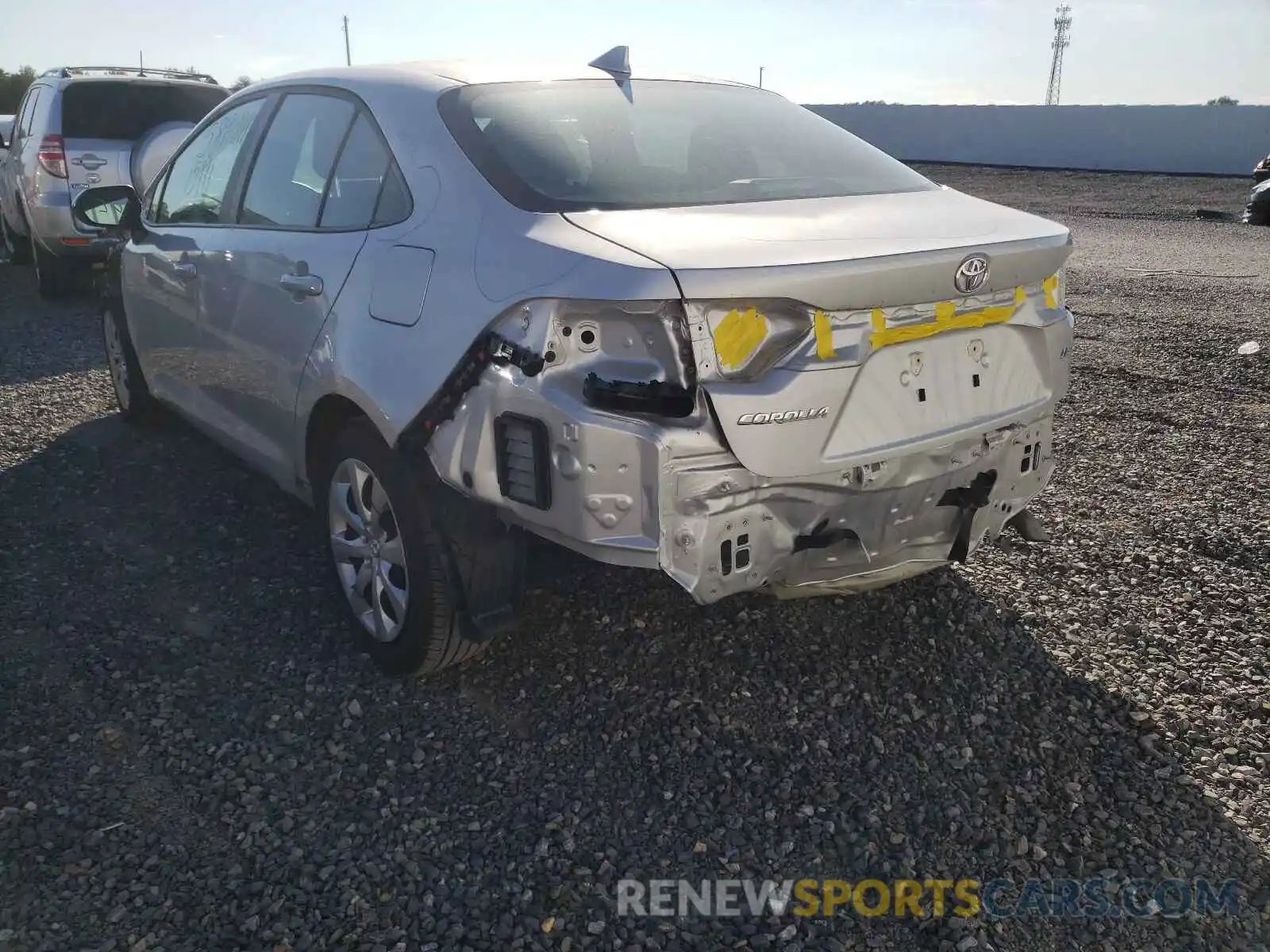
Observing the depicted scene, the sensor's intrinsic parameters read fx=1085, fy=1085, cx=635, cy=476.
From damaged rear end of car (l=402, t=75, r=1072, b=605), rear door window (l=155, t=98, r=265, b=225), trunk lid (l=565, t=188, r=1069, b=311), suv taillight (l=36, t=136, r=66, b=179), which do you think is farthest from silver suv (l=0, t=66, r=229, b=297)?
trunk lid (l=565, t=188, r=1069, b=311)

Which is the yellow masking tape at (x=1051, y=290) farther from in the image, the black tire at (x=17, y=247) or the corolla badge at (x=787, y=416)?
the black tire at (x=17, y=247)

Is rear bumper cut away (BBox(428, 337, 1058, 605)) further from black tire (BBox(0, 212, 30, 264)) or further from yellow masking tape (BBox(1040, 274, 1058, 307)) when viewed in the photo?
black tire (BBox(0, 212, 30, 264))

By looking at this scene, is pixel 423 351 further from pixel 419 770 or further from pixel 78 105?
pixel 78 105

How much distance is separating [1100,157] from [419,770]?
35.1 m

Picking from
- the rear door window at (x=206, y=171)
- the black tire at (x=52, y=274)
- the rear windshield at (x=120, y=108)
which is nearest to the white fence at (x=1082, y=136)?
the rear windshield at (x=120, y=108)

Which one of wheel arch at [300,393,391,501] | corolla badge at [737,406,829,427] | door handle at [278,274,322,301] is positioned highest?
door handle at [278,274,322,301]

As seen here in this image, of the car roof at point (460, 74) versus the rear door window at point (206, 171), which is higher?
the car roof at point (460, 74)

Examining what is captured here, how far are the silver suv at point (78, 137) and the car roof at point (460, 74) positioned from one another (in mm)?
5601

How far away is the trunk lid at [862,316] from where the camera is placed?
2443 mm

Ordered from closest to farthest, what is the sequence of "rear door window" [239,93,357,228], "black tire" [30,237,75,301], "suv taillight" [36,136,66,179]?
"rear door window" [239,93,357,228], "suv taillight" [36,136,66,179], "black tire" [30,237,75,301]

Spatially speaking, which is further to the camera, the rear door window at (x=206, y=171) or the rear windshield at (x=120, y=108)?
the rear windshield at (x=120, y=108)

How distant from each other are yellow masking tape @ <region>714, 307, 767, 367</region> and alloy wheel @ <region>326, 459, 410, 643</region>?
115cm

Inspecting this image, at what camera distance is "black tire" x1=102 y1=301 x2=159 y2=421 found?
538cm

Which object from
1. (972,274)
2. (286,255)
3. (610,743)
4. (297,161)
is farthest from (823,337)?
(297,161)
